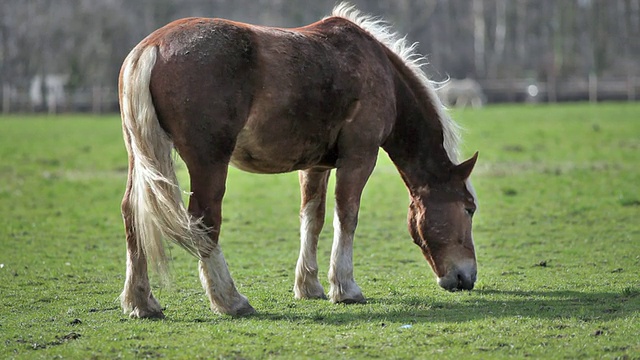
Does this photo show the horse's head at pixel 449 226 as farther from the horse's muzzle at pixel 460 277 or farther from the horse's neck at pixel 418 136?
the horse's neck at pixel 418 136

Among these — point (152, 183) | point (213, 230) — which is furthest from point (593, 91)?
point (152, 183)

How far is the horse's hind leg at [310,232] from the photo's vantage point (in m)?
7.55

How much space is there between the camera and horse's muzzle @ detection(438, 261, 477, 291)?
7.67 m

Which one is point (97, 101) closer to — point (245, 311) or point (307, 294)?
point (307, 294)

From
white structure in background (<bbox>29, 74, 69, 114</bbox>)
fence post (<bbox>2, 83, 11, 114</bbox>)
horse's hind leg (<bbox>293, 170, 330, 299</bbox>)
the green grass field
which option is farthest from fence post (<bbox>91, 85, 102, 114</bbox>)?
horse's hind leg (<bbox>293, 170, 330, 299</bbox>)

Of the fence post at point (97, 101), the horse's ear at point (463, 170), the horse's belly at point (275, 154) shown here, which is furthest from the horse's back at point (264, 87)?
the fence post at point (97, 101)

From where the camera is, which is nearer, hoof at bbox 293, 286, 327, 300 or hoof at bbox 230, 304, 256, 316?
hoof at bbox 230, 304, 256, 316

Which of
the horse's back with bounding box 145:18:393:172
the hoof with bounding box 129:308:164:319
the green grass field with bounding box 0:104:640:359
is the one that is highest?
the horse's back with bounding box 145:18:393:172

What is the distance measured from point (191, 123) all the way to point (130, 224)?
0.92 metres

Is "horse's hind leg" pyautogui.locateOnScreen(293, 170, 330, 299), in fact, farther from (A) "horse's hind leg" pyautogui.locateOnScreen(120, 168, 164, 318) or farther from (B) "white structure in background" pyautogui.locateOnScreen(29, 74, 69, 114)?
(B) "white structure in background" pyautogui.locateOnScreen(29, 74, 69, 114)

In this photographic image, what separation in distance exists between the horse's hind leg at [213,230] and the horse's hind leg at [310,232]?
39.5 inches

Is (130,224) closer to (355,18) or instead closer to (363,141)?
(363,141)

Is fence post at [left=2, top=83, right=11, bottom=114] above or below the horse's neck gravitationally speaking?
below

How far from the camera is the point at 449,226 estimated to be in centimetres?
775
